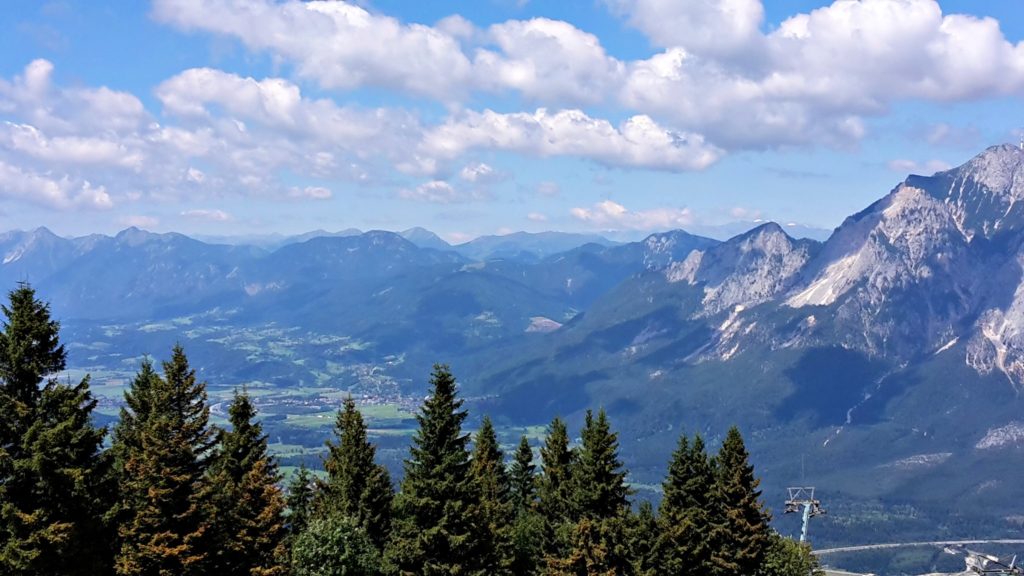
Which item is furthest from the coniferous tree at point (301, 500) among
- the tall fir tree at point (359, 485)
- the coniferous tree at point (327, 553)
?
the coniferous tree at point (327, 553)

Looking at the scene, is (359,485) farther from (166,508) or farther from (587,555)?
(166,508)

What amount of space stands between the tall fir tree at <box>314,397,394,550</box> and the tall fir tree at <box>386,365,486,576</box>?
10.00 m

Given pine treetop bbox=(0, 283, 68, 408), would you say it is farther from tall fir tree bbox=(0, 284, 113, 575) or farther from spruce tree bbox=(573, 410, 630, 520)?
spruce tree bbox=(573, 410, 630, 520)

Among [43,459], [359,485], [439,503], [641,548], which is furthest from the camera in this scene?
[359,485]

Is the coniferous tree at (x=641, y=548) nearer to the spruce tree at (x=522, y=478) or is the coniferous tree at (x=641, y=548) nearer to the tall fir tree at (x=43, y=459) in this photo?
the spruce tree at (x=522, y=478)

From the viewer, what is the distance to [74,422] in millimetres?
41000

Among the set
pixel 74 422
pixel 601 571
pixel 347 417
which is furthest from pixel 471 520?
pixel 74 422

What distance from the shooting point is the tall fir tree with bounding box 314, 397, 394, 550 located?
67125 mm

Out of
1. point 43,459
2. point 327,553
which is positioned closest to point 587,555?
point 327,553

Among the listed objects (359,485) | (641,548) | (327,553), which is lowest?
(641,548)

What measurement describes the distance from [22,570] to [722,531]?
55.3 meters

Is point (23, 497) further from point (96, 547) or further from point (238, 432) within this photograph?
point (238, 432)

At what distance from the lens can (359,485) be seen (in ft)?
223

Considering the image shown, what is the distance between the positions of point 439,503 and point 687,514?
1089 inches
